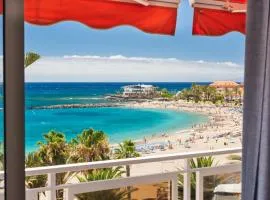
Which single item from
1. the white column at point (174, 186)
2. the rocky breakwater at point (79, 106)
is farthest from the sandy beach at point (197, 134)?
the white column at point (174, 186)

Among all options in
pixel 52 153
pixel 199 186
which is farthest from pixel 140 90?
pixel 199 186

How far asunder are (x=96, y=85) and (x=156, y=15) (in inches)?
449

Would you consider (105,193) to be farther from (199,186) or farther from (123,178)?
(123,178)

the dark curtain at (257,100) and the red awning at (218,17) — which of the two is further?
the red awning at (218,17)

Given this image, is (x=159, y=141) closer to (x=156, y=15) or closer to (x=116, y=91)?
(x=116, y=91)

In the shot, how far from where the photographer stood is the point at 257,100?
2686 millimetres

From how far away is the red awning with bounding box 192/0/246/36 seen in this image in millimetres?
3309

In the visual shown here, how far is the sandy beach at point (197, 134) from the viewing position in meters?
14.2

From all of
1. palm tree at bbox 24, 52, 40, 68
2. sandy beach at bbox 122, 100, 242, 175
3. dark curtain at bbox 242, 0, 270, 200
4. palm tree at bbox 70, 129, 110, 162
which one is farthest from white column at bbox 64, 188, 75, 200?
sandy beach at bbox 122, 100, 242, 175

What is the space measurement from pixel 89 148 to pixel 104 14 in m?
7.27

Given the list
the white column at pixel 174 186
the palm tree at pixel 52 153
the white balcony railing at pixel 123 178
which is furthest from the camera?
the palm tree at pixel 52 153

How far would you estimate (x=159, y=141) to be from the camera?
15281 millimetres

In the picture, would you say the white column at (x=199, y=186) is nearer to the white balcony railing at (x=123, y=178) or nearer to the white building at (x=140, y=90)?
the white balcony railing at (x=123, y=178)

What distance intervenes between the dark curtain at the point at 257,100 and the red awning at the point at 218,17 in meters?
0.67
